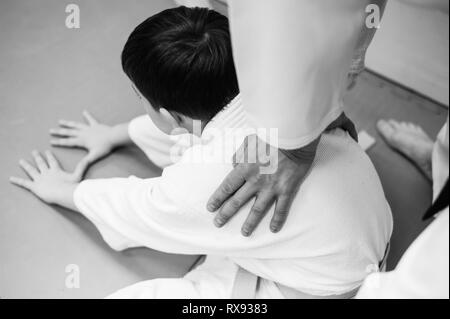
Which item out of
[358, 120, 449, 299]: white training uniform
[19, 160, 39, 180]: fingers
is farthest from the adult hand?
[19, 160, 39, 180]: fingers

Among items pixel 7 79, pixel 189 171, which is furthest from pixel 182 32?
pixel 7 79

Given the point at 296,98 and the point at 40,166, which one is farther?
the point at 40,166

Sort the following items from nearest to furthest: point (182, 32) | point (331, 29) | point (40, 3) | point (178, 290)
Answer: point (331, 29), point (182, 32), point (178, 290), point (40, 3)

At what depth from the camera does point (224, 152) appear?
66cm

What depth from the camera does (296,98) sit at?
1.63 feet

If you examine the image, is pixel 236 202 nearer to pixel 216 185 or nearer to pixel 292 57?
pixel 216 185

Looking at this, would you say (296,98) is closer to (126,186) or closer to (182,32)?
(182,32)

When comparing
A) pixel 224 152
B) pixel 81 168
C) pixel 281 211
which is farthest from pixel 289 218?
pixel 81 168

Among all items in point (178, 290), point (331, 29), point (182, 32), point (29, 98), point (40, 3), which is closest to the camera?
point (331, 29)

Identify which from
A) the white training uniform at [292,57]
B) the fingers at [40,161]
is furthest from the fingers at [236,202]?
the fingers at [40,161]

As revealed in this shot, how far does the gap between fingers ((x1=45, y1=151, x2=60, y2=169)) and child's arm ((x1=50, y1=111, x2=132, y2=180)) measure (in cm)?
3

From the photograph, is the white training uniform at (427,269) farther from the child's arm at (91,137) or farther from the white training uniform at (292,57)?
the child's arm at (91,137)

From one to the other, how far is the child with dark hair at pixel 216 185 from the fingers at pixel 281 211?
0.01 meters
